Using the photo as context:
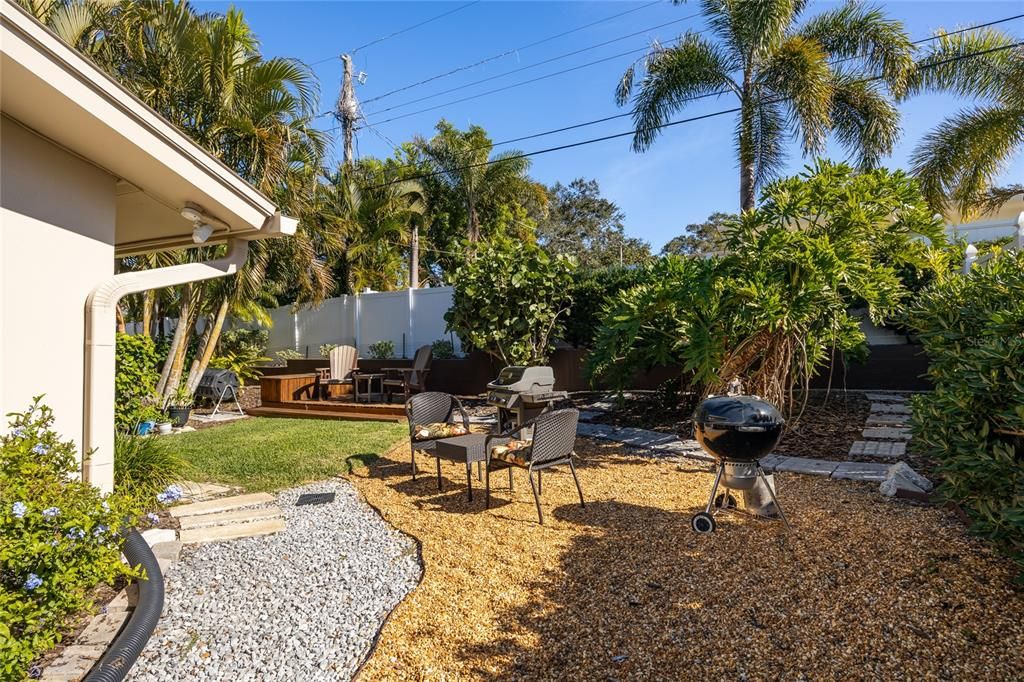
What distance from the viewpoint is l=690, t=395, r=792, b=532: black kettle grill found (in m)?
3.71

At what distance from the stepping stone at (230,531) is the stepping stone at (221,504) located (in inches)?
16.3

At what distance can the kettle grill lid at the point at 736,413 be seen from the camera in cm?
371

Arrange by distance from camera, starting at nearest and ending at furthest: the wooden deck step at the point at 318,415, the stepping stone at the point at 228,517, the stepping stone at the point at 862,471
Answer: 1. the stepping stone at the point at 228,517
2. the stepping stone at the point at 862,471
3. the wooden deck step at the point at 318,415

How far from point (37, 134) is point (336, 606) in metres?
3.01

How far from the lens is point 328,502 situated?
478cm

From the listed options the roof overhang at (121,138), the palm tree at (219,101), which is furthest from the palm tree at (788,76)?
the roof overhang at (121,138)

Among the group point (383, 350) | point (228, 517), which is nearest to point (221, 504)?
point (228, 517)

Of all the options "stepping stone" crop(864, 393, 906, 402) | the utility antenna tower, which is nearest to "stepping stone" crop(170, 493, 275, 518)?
"stepping stone" crop(864, 393, 906, 402)

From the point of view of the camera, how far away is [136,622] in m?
2.43

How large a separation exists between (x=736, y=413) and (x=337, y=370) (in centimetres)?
908

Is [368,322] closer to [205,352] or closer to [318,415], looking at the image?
[205,352]

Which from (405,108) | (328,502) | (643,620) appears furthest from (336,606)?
(405,108)

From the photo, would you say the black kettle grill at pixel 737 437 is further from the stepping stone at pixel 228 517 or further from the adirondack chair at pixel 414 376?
the adirondack chair at pixel 414 376

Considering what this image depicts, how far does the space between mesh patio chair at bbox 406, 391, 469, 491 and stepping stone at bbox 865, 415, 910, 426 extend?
183 inches
